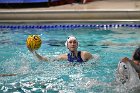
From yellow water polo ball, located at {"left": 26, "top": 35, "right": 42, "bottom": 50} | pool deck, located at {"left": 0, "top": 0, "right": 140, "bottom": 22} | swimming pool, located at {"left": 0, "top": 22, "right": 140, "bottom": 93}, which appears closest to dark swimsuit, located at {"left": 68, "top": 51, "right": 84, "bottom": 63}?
swimming pool, located at {"left": 0, "top": 22, "right": 140, "bottom": 93}

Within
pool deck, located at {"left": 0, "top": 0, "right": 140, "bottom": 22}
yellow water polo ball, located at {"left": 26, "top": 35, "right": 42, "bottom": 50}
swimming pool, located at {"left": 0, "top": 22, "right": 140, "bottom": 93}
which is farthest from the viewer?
pool deck, located at {"left": 0, "top": 0, "right": 140, "bottom": 22}

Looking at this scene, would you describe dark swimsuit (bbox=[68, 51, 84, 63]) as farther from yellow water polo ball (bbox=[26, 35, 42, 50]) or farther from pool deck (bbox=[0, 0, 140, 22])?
pool deck (bbox=[0, 0, 140, 22])

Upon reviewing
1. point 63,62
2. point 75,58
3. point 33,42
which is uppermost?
point 33,42

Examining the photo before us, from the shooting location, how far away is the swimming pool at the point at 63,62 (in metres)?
4.64

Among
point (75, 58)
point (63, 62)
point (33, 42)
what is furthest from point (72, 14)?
point (33, 42)

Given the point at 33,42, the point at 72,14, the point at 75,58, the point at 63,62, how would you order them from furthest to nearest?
the point at 72,14
the point at 63,62
the point at 75,58
the point at 33,42

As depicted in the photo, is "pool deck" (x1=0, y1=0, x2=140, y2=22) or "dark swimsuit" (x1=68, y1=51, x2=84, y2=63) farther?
"pool deck" (x1=0, y1=0, x2=140, y2=22)

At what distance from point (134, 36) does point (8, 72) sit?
11.6 feet

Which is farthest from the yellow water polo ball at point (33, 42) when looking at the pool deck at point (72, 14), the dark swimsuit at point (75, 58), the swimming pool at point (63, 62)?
the pool deck at point (72, 14)

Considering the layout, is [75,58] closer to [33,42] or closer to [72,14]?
[33,42]

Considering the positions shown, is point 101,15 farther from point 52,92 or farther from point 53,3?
point 52,92

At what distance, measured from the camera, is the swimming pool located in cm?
464

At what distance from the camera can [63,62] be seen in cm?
560

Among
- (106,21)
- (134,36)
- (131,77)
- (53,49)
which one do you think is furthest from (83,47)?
(131,77)
